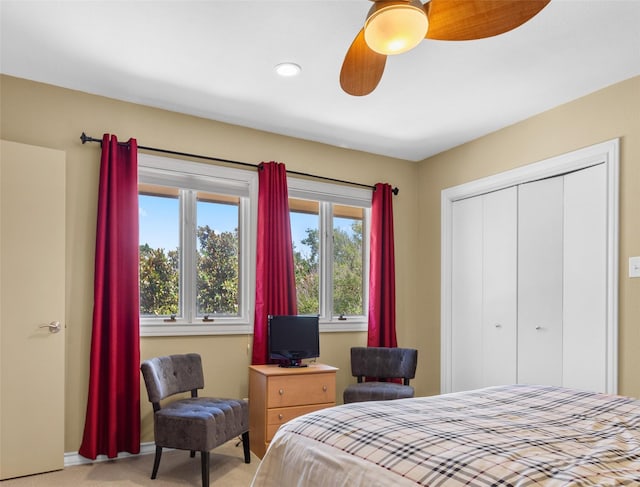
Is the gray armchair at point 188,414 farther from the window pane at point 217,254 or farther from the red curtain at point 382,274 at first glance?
the red curtain at point 382,274

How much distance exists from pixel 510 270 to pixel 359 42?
2758 mm

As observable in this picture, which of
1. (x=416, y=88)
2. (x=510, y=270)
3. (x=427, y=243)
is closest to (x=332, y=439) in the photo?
(x=416, y=88)

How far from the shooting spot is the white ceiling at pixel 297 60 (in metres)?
2.55

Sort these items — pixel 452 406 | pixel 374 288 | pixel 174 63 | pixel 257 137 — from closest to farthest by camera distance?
pixel 452 406
pixel 174 63
pixel 257 137
pixel 374 288

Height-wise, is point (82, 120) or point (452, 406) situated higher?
point (82, 120)

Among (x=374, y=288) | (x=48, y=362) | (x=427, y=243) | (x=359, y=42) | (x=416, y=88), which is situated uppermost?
(x=416, y=88)

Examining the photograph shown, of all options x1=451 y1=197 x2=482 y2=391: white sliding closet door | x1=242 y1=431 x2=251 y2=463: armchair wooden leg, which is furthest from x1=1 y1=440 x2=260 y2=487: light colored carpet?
x1=451 y1=197 x2=482 y2=391: white sliding closet door

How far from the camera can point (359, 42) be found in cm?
207

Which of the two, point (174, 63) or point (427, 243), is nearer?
point (174, 63)

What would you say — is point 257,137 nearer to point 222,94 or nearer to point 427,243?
point 222,94

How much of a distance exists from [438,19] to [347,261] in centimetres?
319

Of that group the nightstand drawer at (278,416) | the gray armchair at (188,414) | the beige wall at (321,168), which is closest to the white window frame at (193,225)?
the beige wall at (321,168)

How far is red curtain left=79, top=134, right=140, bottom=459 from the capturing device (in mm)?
3326

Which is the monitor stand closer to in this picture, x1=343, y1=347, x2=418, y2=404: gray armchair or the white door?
x1=343, y1=347, x2=418, y2=404: gray armchair
